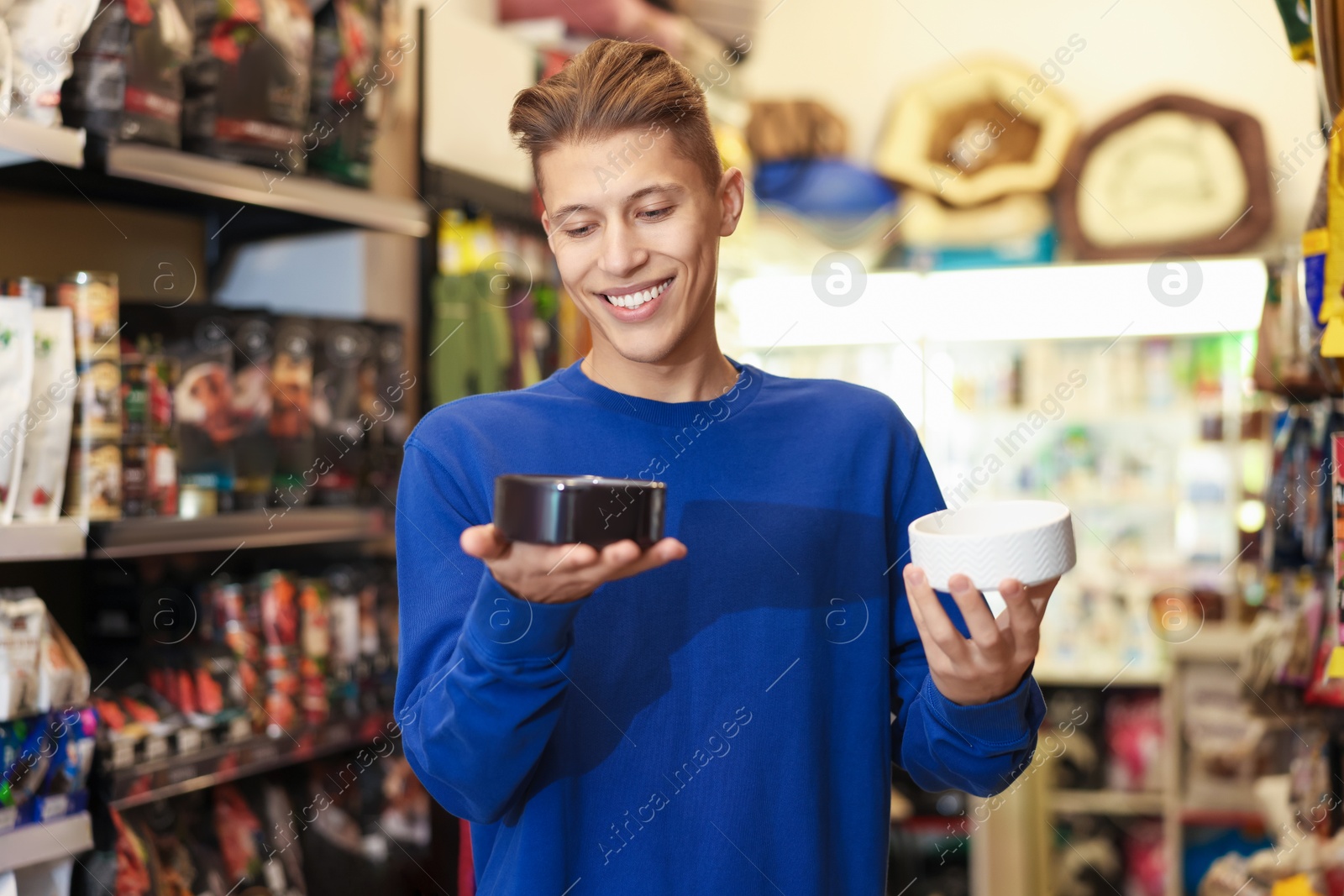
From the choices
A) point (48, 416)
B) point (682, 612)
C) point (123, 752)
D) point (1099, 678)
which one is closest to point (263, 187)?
point (48, 416)

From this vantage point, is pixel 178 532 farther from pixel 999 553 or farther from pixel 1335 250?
pixel 1335 250

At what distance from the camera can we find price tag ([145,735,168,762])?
6.57 feet

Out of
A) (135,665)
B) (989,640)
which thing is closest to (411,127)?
(135,665)

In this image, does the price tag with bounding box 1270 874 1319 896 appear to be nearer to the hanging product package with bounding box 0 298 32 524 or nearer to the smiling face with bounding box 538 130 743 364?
the smiling face with bounding box 538 130 743 364

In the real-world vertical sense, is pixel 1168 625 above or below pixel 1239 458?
below

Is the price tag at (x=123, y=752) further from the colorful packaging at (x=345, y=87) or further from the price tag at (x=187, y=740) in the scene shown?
the colorful packaging at (x=345, y=87)

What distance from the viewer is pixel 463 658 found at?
1.03 m

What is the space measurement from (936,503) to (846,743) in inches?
12.7

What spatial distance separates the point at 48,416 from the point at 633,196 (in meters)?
1.17

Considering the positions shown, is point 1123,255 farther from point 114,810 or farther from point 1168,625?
point 114,810

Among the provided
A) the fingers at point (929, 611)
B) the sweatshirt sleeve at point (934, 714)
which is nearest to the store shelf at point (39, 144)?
the sweatshirt sleeve at point (934, 714)

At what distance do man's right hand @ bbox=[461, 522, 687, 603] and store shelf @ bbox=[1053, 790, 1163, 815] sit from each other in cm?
394

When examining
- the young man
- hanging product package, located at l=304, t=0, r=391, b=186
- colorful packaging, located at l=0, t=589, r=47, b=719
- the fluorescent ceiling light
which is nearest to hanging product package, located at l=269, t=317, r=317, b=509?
hanging product package, located at l=304, t=0, r=391, b=186

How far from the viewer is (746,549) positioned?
126 cm
